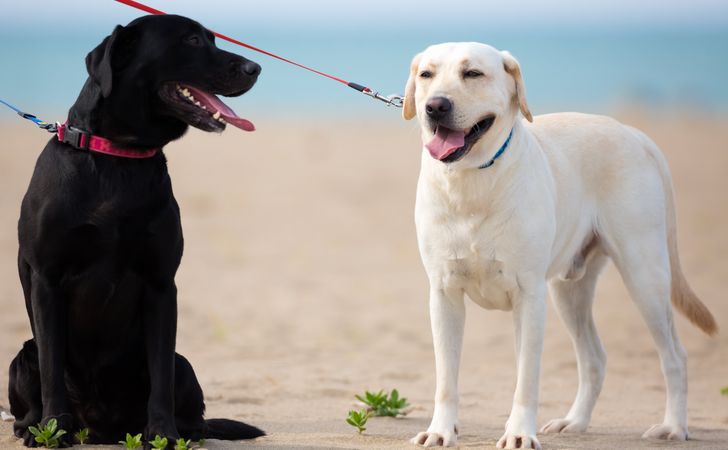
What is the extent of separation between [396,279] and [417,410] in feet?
16.5

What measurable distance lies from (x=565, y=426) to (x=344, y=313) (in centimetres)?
425

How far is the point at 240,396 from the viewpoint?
6273 mm

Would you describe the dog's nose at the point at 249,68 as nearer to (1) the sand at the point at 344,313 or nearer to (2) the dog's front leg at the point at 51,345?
(2) the dog's front leg at the point at 51,345

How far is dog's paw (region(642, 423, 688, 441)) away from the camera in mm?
5145

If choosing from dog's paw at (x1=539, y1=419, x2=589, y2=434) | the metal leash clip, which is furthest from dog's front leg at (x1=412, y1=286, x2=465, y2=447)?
the metal leash clip

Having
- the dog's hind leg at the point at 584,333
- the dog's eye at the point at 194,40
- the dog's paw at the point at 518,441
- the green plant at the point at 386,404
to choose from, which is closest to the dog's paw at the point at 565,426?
the dog's hind leg at the point at 584,333

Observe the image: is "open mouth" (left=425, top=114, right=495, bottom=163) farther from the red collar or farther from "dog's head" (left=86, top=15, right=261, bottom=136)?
the red collar

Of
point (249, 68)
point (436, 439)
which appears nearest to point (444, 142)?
point (249, 68)

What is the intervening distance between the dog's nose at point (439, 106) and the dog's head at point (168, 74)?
75 centimetres

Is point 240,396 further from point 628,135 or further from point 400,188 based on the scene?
point 400,188

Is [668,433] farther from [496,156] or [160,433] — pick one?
[160,433]

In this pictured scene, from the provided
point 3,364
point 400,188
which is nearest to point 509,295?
point 3,364

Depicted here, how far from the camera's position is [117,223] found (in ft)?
13.4

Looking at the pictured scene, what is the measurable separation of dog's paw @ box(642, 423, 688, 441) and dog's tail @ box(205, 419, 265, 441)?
1.94 meters
